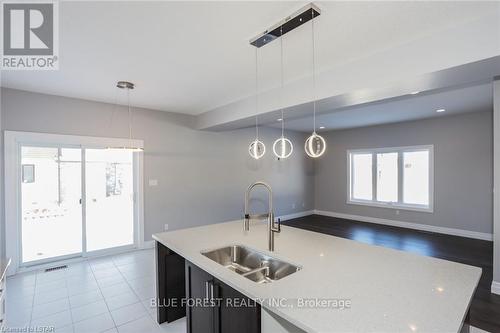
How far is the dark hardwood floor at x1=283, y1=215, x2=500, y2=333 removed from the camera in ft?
8.59

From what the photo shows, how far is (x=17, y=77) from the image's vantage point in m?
3.03

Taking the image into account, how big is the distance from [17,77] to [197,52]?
244cm

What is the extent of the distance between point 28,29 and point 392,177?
24.0 feet

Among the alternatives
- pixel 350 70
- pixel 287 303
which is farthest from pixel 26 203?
pixel 350 70

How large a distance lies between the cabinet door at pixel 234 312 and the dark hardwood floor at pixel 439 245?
8.24ft

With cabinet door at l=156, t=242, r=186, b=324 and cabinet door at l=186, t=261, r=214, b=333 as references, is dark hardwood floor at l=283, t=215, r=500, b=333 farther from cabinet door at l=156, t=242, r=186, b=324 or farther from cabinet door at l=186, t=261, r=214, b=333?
cabinet door at l=156, t=242, r=186, b=324

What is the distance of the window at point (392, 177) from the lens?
5906 millimetres

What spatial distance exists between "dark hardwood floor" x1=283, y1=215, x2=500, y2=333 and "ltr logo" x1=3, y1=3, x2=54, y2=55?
15.4 feet

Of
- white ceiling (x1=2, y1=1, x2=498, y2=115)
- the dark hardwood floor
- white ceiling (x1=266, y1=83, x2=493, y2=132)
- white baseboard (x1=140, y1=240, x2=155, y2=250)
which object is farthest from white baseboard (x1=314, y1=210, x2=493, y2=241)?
white baseboard (x1=140, y1=240, x2=155, y2=250)

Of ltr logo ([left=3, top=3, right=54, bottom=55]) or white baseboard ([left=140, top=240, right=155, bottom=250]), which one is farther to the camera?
white baseboard ([left=140, top=240, right=155, bottom=250])

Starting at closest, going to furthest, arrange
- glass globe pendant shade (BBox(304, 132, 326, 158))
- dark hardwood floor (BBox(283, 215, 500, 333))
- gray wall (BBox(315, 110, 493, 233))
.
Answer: glass globe pendant shade (BBox(304, 132, 326, 158)) → dark hardwood floor (BBox(283, 215, 500, 333)) → gray wall (BBox(315, 110, 493, 233))

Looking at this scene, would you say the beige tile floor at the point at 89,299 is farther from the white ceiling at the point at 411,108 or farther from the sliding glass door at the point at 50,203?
the white ceiling at the point at 411,108

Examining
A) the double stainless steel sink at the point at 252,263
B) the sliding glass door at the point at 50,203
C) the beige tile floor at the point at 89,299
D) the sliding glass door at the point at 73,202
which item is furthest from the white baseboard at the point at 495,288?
the sliding glass door at the point at 50,203

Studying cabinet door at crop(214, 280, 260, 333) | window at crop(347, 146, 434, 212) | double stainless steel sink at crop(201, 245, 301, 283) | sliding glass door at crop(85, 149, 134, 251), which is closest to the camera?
cabinet door at crop(214, 280, 260, 333)
